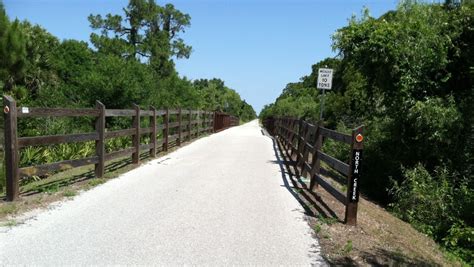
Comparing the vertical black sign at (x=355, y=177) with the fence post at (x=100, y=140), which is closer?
the vertical black sign at (x=355, y=177)

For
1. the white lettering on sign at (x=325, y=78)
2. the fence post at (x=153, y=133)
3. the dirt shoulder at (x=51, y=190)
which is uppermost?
the white lettering on sign at (x=325, y=78)

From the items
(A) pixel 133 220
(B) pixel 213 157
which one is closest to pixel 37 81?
(B) pixel 213 157

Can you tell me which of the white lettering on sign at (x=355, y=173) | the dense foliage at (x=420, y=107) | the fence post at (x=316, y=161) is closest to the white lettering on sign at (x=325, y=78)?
the dense foliage at (x=420, y=107)

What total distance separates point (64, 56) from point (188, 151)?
20927mm

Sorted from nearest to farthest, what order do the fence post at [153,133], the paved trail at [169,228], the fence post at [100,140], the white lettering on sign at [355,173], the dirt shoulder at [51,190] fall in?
1. the paved trail at [169,228]
2. the dirt shoulder at [51,190]
3. the white lettering on sign at [355,173]
4. the fence post at [100,140]
5. the fence post at [153,133]

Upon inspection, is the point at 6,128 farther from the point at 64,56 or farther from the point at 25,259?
the point at 64,56

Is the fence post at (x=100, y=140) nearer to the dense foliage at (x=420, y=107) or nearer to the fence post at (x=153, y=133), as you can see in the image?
the fence post at (x=153, y=133)

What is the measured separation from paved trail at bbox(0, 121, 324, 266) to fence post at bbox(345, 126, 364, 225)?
731mm

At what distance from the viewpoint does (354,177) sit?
7.00 m

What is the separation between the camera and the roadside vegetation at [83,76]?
1408cm

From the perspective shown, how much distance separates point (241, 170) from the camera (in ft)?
40.8

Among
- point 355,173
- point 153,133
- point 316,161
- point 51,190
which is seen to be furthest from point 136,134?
point 355,173

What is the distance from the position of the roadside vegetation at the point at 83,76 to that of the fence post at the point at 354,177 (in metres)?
7.19

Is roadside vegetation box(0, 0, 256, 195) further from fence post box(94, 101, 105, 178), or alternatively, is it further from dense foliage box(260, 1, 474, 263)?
dense foliage box(260, 1, 474, 263)
